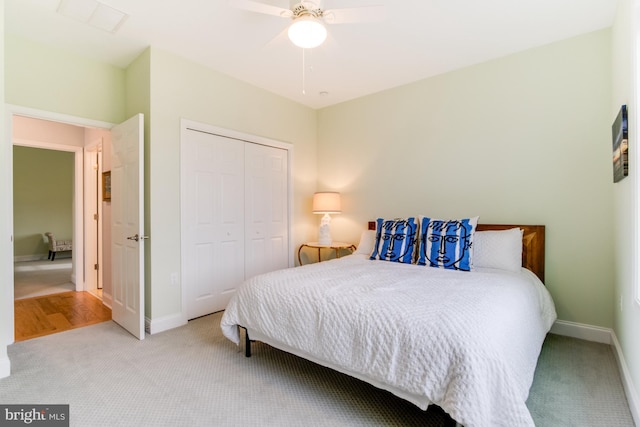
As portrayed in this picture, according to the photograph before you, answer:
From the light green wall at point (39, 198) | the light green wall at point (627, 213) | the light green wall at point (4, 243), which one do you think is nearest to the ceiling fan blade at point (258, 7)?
the light green wall at point (4, 243)

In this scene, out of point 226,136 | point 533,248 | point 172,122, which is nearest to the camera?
point 533,248

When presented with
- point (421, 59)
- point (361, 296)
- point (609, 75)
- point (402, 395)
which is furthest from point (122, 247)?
point (609, 75)

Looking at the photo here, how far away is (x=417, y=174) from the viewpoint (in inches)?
144

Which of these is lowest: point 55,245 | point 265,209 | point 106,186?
point 55,245

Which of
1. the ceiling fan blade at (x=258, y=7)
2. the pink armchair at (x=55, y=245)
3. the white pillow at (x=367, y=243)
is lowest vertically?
the pink armchair at (x=55, y=245)

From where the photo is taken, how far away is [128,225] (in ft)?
9.73

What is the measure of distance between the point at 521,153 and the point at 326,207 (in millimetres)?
2188

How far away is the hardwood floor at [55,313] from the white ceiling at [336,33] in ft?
8.58

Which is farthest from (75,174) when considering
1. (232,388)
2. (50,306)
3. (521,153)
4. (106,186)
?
(521,153)

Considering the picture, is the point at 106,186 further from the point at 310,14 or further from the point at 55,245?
the point at 55,245

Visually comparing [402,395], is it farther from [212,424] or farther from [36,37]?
[36,37]

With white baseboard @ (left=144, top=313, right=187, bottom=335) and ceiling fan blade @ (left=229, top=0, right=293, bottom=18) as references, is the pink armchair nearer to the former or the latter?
white baseboard @ (left=144, top=313, right=187, bottom=335)

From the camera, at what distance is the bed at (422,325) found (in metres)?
1.33

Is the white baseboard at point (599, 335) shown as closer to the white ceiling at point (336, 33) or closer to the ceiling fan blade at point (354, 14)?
the white ceiling at point (336, 33)
